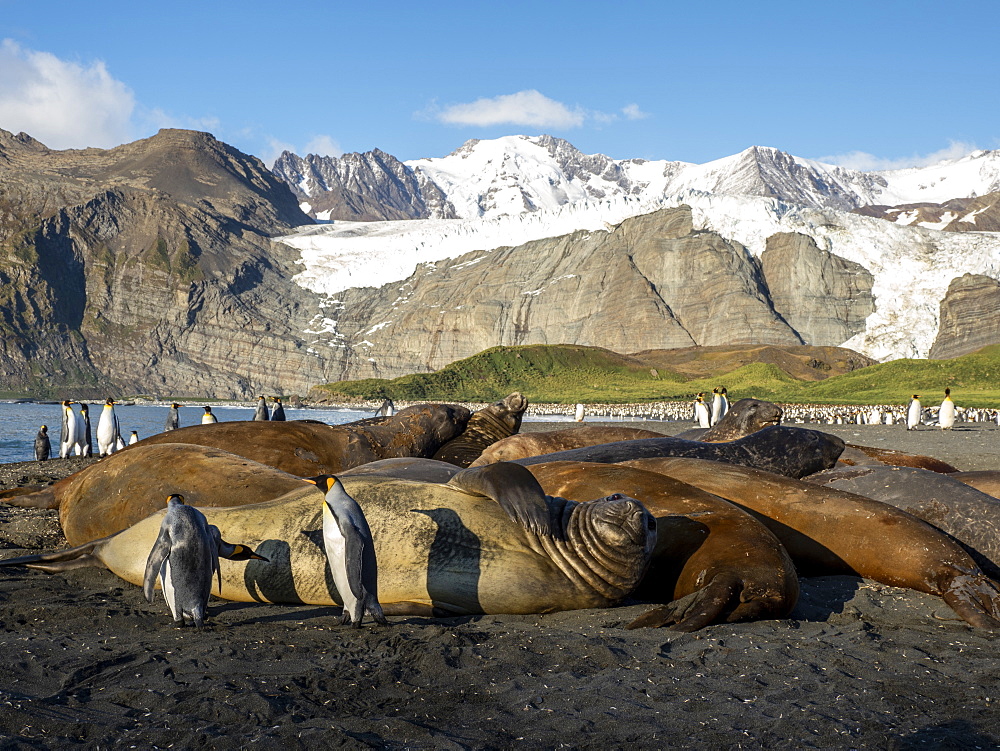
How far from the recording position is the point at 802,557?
20.5 feet

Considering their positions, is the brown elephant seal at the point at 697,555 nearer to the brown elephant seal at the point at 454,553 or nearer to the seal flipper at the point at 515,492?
the brown elephant seal at the point at 454,553

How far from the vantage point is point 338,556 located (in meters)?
5.02

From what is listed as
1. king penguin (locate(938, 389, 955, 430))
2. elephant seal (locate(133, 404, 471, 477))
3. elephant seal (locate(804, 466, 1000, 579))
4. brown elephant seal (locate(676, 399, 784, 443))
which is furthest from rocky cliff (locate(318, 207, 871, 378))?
elephant seal (locate(804, 466, 1000, 579))

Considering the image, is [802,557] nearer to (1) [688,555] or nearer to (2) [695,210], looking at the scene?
(1) [688,555]

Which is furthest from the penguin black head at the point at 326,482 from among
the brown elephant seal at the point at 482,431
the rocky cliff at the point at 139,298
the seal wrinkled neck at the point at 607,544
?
the rocky cliff at the point at 139,298

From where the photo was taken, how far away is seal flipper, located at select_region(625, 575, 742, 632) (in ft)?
15.7

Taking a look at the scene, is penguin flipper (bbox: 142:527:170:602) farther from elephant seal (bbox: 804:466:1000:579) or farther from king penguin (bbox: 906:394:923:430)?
king penguin (bbox: 906:394:923:430)

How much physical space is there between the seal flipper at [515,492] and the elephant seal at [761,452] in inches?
83.6

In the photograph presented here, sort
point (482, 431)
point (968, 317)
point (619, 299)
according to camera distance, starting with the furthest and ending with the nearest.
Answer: point (619, 299) → point (968, 317) → point (482, 431)

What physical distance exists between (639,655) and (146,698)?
2.29 meters

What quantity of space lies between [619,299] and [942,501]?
267 feet

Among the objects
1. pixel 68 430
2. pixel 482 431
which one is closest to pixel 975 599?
pixel 482 431

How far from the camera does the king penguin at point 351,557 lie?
16.2 ft

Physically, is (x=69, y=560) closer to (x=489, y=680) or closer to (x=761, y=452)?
(x=489, y=680)
